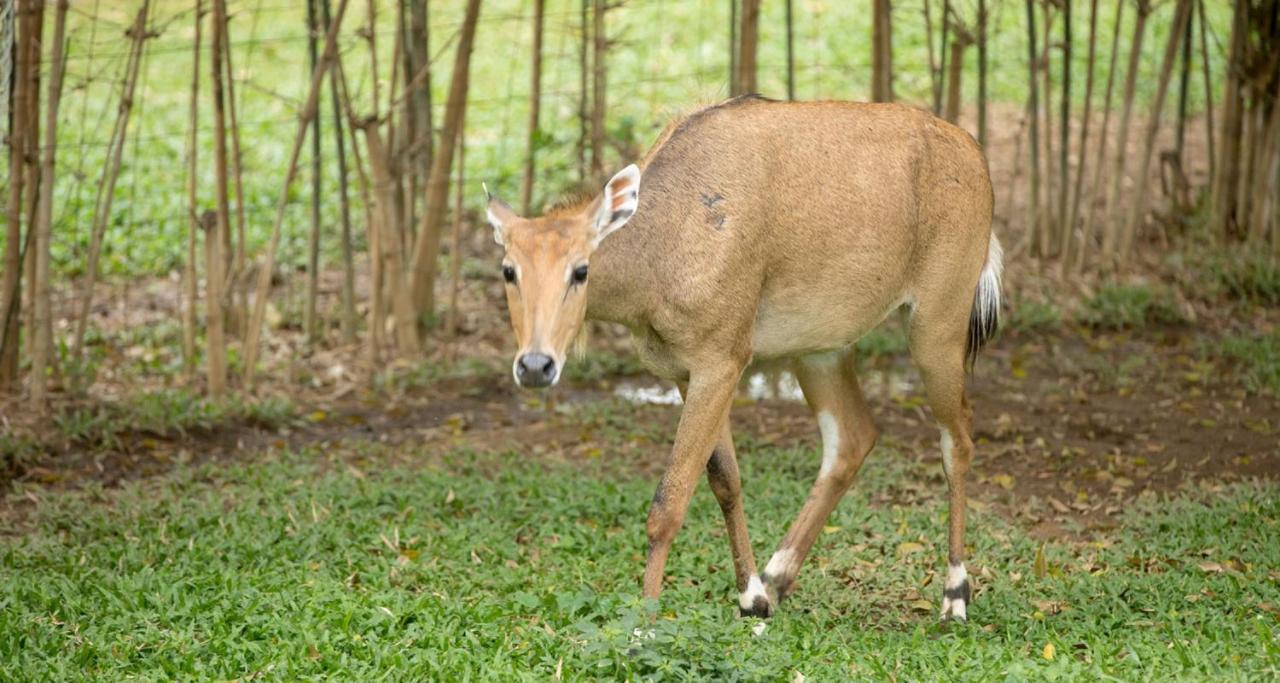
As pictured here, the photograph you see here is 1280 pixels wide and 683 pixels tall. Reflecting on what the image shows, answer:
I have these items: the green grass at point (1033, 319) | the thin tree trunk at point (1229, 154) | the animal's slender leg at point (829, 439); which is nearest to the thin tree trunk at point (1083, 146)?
the green grass at point (1033, 319)

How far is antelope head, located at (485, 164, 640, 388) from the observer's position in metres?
4.77

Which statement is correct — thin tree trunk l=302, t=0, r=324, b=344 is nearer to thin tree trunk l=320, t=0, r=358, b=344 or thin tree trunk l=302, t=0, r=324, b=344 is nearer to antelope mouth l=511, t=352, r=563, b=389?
thin tree trunk l=320, t=0, r=358, b=344

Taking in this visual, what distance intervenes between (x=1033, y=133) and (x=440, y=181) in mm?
4305

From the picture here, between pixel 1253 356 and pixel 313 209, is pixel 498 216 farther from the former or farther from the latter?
pixel 1253 356

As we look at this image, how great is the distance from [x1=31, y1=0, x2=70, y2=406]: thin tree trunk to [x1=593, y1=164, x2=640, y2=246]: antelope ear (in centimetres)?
385

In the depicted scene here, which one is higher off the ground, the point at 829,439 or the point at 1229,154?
the point at 1229,154

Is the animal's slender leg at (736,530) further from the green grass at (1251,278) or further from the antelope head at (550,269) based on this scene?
the green grass at (1251,278)

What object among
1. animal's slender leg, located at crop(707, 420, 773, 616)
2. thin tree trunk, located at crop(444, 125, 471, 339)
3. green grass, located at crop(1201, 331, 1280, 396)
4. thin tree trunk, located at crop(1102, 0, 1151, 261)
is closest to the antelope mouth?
animal's slender leg, located at crop(707, 420, 773, 616)

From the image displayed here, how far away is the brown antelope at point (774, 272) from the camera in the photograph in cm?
506

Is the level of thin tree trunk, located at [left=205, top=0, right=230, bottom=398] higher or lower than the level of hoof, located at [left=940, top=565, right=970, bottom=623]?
higher

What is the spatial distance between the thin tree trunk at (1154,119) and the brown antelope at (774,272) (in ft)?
15.3

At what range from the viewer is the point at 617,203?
5059 millimetres

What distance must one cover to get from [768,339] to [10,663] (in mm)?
2942

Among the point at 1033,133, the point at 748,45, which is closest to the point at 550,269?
the point at 748,45
